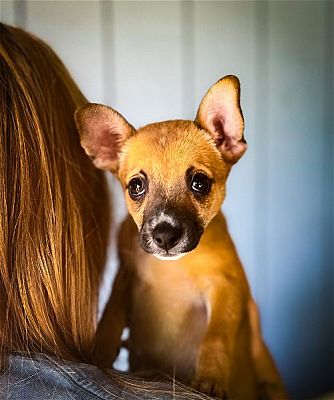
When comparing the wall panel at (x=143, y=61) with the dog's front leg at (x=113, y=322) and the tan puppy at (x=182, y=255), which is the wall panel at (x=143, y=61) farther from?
the dog's front leg at (x=113, y=322)

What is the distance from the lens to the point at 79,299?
0.83 metres

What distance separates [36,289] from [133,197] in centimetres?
16

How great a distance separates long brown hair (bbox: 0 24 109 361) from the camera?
776 millimetres

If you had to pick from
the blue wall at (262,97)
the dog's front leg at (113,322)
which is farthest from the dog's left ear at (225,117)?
the dog's front leg at (113,322)

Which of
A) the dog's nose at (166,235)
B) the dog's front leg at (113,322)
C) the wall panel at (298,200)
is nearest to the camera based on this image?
the dog's nose at (166,235)

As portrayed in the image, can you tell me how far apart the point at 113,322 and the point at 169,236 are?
0.22 meters

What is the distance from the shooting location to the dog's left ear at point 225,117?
0.73 m

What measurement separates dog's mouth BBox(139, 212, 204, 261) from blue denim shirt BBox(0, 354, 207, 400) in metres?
0.15

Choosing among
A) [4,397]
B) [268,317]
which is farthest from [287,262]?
[4,397]

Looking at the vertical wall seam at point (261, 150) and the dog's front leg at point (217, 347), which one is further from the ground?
the vertical wall seam at point (261, 150)

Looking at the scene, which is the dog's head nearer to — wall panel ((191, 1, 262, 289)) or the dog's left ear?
the dog's left ear

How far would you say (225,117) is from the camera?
2.50 ft

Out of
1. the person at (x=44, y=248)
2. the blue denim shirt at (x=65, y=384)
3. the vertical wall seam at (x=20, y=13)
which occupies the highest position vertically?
the vertical wall seam at (x=20, y=13)

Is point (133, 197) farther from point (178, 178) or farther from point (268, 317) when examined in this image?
point (268, 317)
